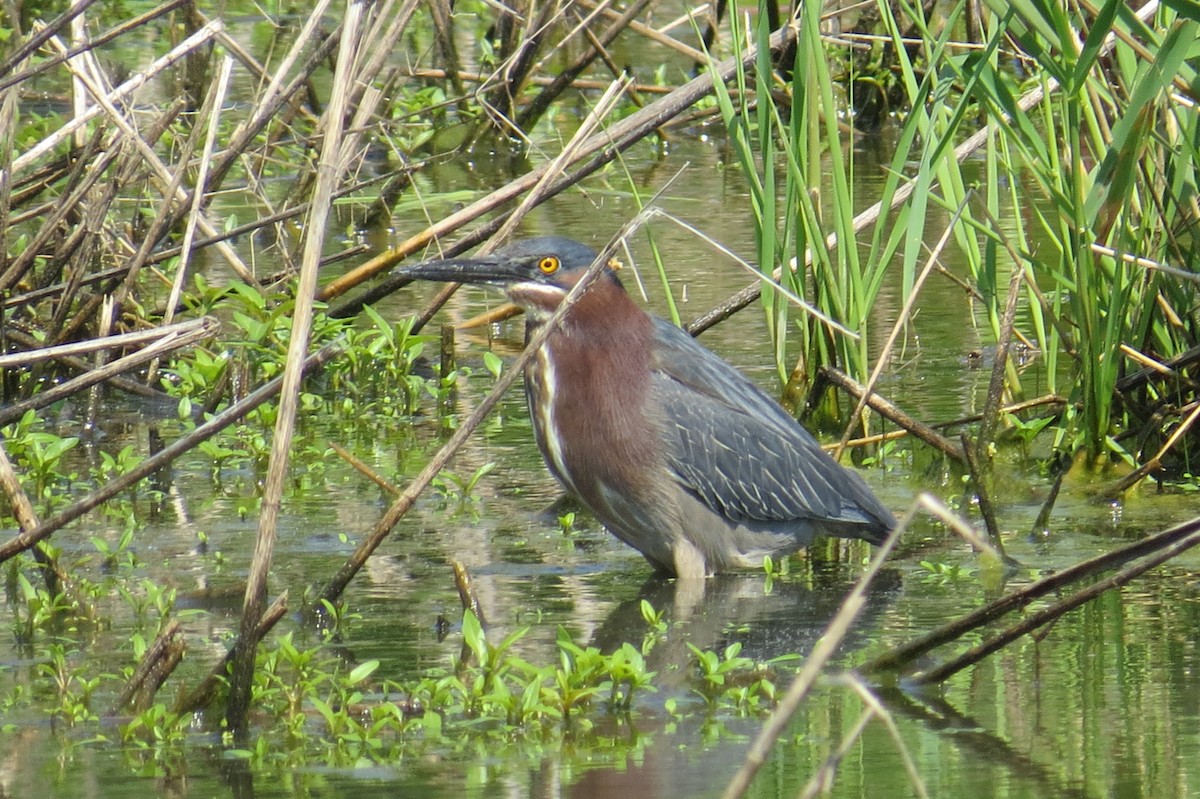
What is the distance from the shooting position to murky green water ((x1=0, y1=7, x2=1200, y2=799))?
340 centimetres

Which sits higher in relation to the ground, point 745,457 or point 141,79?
point 141,79

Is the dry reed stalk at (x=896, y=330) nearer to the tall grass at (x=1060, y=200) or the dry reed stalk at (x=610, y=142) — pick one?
the tall grass at (x=1060, y=200)

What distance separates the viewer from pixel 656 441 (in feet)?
17.5

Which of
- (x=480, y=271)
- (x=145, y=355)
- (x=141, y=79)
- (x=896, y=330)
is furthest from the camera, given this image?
(x=141, y=79)

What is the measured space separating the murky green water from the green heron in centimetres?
14

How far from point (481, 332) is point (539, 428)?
255cm

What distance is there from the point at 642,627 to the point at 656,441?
83cm

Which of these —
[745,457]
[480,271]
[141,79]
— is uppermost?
[141,79]

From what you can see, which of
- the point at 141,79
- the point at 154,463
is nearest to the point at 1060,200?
the point at 154,463

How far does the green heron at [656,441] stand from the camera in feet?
17.3

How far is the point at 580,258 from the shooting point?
536 cm

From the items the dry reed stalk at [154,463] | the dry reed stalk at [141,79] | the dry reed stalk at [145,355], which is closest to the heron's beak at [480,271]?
the dry reed stalk at [145,355]

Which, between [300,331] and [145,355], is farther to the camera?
[145,355]

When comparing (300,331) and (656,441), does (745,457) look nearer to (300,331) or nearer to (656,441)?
(656,441)
